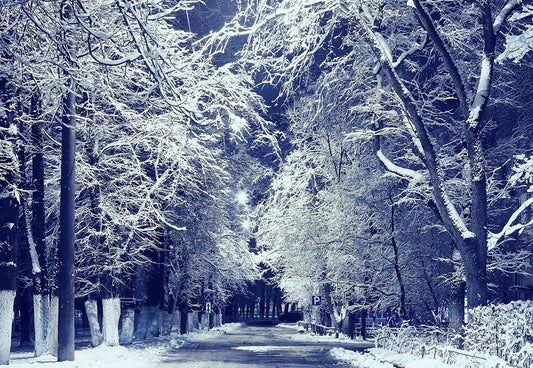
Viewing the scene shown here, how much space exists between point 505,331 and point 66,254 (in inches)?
355

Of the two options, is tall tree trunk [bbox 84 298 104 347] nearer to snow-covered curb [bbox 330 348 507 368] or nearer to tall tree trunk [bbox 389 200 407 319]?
snow-covered curb [bbox 330 348 507 368]

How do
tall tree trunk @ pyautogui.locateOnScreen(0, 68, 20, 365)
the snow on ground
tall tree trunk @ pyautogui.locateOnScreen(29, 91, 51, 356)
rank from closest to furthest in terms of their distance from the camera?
the snow on ground → tall tree trunk @ pyautogui.locateOnScreen(0, 68, 20, 365) → tall tree trunk @ pyautogui.locateOnScreen(29, 91, 51, 356)

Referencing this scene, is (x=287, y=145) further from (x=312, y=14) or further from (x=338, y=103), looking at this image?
(x=312, y=14)

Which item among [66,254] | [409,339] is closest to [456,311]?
[409,339]

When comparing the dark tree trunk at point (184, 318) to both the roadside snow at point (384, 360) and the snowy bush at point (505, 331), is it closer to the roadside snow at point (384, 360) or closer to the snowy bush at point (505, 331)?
the roadside snow at point (384, 360)

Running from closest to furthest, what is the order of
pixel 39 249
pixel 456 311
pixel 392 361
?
pixel 392 361
pixel 456 311
pixel 39 249

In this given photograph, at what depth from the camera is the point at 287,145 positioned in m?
52.7

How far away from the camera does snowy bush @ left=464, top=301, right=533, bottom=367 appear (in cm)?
1227

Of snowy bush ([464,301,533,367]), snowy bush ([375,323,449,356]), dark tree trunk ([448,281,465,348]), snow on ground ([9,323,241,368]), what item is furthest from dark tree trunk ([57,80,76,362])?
dark tree trunk ([448,281,465,348])

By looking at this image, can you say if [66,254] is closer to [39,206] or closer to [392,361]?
[39,206]

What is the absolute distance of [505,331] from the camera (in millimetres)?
12891

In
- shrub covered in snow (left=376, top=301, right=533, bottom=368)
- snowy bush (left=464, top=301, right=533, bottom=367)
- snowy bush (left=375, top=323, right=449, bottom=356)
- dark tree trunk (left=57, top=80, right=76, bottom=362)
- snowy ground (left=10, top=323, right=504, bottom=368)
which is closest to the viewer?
shrub covered in snow (left=376, top=301, right=533, bottom=368)

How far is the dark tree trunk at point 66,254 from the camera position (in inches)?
534

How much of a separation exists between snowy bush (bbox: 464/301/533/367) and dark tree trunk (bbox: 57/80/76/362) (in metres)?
8.45
